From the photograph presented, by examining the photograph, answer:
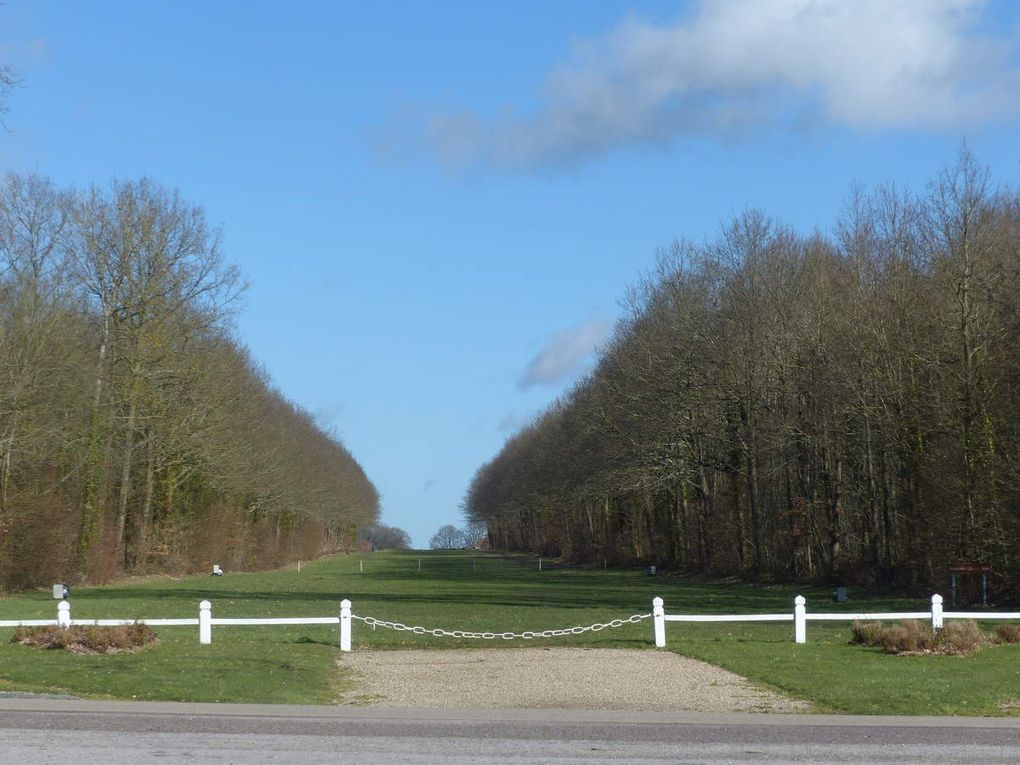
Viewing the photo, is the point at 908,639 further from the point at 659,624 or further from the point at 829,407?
the point at 829,407

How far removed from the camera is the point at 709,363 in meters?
57.5

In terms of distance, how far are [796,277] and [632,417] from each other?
433 inches

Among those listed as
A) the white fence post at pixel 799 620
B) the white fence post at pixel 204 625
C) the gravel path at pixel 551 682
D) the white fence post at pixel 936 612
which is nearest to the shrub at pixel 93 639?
the white fence post at pixel 204 625

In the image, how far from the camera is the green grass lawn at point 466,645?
1789 cm

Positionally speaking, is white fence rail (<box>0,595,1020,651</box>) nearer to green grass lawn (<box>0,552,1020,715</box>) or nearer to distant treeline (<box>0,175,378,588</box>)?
green grass lawn (<box>0,552,1020,715</box>)

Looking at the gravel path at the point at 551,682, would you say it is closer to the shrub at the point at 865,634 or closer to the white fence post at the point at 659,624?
the white fence post at the point at 659,624

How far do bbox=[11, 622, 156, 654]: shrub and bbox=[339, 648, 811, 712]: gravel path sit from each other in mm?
3535

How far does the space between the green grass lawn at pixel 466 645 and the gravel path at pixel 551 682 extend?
23.7 inches

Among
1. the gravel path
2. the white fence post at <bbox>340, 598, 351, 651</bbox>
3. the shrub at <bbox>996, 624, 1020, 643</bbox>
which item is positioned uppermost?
the white fence post at <bbox>340, 598, 351, 651</bbox>

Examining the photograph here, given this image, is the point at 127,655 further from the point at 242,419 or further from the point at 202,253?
the point at 242,419

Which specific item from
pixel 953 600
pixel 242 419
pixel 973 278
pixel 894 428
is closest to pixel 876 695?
pixel 953 600

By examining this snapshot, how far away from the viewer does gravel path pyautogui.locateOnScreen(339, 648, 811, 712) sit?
1761cm

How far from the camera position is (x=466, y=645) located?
86.2 feet

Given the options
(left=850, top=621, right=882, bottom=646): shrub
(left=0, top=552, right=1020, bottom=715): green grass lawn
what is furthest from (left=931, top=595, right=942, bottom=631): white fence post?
(left=0, top=552, right=1020, bottom=715): green grass lawn
